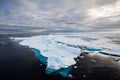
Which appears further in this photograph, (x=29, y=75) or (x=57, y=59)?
(x=57, y=59)

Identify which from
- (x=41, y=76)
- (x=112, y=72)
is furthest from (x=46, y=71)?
(x=112, y=72)

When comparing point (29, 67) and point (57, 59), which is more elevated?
point (57, 59)

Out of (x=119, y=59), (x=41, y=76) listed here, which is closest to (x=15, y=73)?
(x=41, y=76)

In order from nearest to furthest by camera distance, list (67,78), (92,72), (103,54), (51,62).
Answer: (67,78), (92,72), (51,62), (103,54)

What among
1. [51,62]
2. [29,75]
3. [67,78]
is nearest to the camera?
[67,78]

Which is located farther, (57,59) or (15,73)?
(57,59)

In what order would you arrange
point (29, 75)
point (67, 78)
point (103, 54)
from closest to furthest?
point (67, 78)
point (29, 75)
point (103, 54)

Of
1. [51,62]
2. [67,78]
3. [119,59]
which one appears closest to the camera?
[67,78]

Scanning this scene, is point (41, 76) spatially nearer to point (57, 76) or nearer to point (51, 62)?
point (57, 76)

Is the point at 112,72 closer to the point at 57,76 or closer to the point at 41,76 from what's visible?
the point at 57,76
